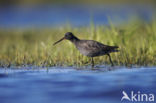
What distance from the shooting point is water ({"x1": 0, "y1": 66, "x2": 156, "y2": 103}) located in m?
6.59

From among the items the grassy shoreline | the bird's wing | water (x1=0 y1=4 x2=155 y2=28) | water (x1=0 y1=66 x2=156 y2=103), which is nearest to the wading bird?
the bird's wing

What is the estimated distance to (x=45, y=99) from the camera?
650cm

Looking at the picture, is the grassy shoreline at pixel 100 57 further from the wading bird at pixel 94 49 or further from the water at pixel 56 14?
the water at pixel 56 14

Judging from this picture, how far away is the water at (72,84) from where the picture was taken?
659 centimetres

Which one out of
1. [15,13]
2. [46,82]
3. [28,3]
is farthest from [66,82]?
[28,3]

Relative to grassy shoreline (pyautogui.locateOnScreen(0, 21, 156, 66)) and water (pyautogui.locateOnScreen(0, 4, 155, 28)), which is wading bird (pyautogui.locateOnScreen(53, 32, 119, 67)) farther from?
water (pyautogui.locateOnScreen(0, 4, 155, 28))

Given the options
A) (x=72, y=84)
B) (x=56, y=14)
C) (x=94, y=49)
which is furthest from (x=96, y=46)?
(x=56, y=14)

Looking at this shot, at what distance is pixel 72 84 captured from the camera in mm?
7602

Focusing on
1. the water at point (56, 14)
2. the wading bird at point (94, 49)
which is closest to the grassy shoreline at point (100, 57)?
the wading bird at point (94, 49)

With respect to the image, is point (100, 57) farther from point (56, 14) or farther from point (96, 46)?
point (56, 14)

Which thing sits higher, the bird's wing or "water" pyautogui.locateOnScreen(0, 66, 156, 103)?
the bird's wing

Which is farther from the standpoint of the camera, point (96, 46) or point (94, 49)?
point (96, 46)

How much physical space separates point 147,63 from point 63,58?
1.95 m

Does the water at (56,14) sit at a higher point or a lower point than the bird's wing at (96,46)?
higher
